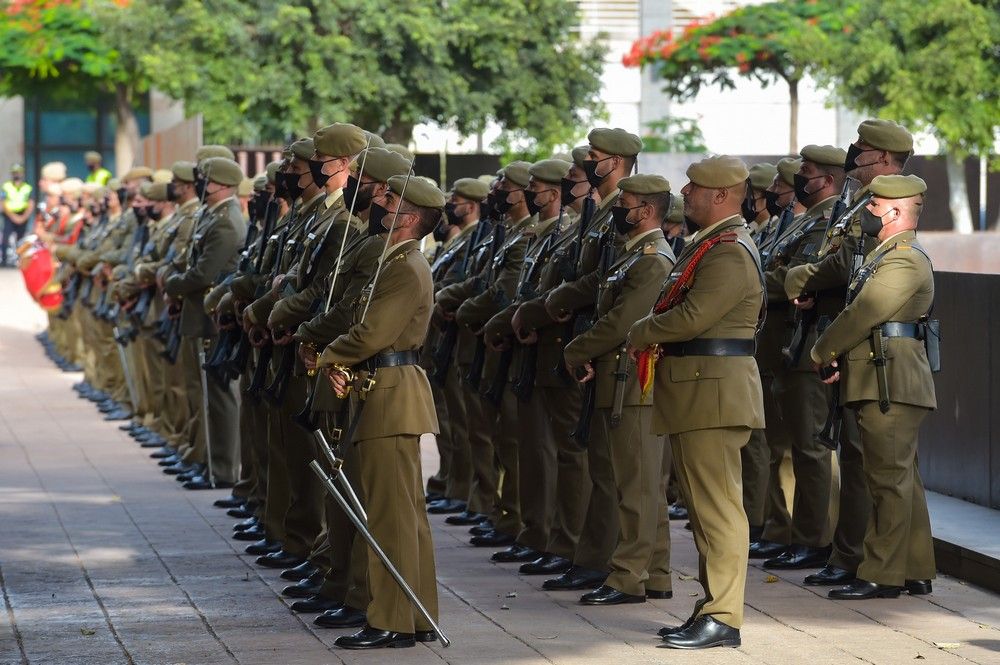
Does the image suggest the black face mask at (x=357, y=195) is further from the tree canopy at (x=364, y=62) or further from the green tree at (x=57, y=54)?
the green tree at (x=57, y=54)

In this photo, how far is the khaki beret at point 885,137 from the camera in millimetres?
8664

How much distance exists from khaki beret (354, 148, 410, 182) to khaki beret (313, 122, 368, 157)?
46.0 inches

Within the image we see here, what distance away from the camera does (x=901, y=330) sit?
8.32 metres

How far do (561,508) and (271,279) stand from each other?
192 cm

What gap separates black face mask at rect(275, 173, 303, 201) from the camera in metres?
9.38

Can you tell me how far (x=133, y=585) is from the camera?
8.80 metres

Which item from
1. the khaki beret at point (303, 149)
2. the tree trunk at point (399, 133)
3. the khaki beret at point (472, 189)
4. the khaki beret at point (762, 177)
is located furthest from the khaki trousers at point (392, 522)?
the tree trunk at point (399, 133)

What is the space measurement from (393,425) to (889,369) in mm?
2383

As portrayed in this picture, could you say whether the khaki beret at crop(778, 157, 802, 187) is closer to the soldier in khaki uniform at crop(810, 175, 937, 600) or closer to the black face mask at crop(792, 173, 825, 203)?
the black face mask at crop(792, 173, 825, 203)

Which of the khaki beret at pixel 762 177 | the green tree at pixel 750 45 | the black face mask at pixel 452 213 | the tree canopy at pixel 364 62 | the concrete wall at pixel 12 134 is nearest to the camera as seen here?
the khaki beret at pixel 762 177

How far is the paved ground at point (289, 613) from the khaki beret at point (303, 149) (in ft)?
6.83

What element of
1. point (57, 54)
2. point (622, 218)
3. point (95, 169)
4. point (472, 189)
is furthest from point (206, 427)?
point (57, 54)

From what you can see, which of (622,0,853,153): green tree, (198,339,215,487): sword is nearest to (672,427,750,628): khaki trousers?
Result: (198,339,215,487): sword

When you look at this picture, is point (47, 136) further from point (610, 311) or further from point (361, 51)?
point (610, 311)
